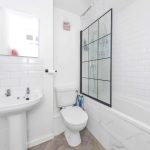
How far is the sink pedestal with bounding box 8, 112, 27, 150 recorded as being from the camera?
119 centimetres

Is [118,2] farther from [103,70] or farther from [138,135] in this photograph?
[138,135]

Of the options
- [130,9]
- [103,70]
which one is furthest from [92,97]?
[130,9]

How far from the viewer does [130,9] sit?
164 cm

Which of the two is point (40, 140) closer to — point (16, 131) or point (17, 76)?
point (16, 131)

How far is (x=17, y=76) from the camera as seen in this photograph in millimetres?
1457

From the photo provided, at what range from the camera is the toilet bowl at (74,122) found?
1.42 meters

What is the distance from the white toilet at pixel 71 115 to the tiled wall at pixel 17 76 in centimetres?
46

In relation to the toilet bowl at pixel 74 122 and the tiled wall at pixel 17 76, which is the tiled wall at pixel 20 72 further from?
the toilet bowl at pixel 74 122

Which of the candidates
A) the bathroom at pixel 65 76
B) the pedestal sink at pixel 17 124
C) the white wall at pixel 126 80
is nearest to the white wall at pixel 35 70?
the bathroom at pixel 65 76

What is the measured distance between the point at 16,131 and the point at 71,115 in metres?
0.72

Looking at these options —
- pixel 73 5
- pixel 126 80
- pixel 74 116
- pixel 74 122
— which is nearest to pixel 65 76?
pixel 74 116

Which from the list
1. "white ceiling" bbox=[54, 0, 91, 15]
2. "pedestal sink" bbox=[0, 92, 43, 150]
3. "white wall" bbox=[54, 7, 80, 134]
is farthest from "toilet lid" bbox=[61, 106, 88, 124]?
"white ceiling" bbox=[54, 0, 91, 15]

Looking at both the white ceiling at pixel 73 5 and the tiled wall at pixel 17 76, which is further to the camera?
the white ceiling at pixel 73 5

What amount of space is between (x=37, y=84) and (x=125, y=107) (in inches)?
57.2
